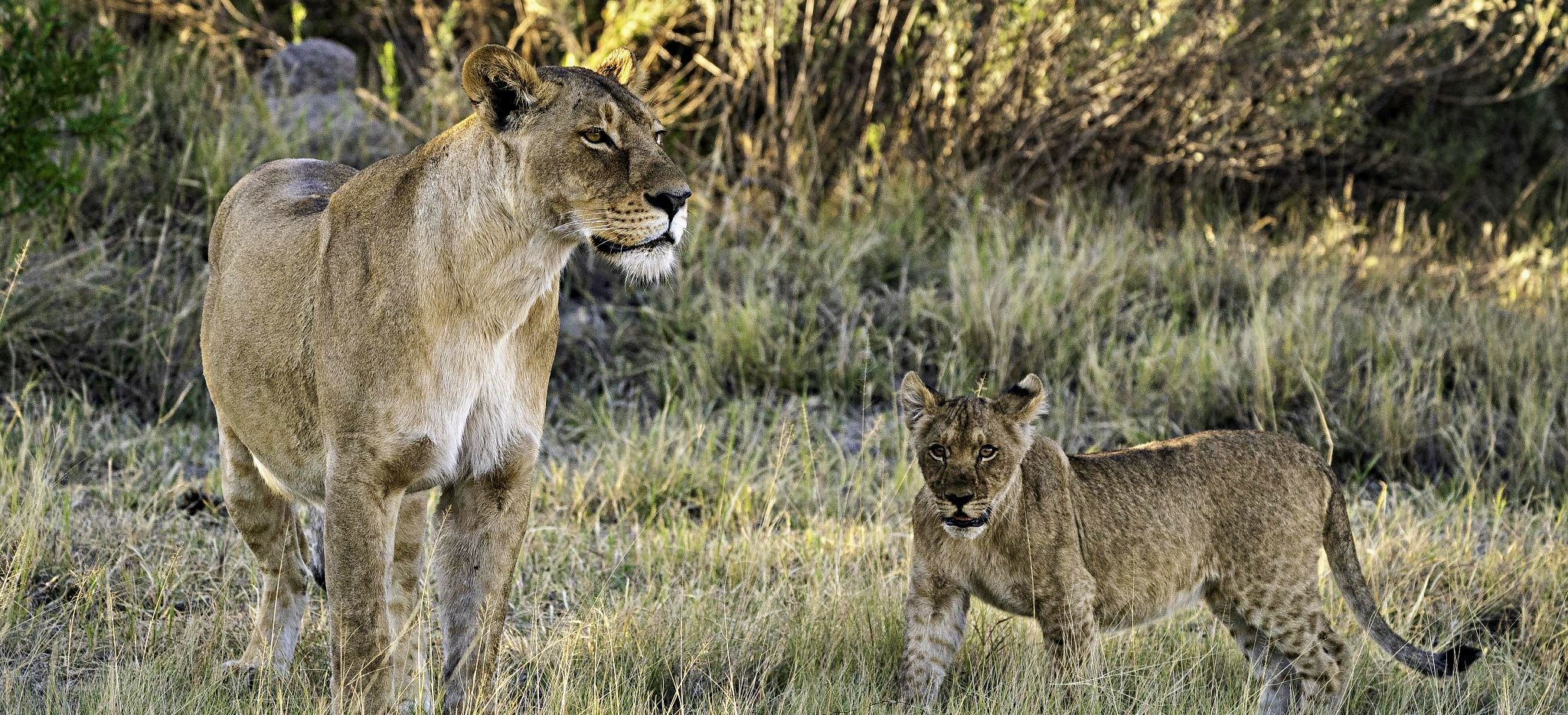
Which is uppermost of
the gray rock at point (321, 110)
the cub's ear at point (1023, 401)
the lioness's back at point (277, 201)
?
the lioness's back at point (277, 201)

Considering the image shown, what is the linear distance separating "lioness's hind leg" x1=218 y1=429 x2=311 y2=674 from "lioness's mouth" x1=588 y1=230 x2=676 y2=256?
1395 mm

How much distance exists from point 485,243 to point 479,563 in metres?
0.77

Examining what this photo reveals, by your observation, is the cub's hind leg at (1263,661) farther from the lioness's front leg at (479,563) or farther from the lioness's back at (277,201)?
the lioness's back at (277,201)

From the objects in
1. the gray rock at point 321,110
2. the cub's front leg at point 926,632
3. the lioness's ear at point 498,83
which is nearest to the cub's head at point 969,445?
the cub's front leg at point 926,632

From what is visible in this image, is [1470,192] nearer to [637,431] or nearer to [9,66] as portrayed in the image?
[637,431]

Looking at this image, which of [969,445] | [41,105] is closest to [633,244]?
[969,445]

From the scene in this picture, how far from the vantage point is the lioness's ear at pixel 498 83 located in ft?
11.3

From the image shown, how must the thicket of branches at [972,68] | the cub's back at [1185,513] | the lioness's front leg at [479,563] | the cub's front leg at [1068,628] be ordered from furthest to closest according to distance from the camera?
the thicket of branches at [972,68], the cub's back at [1185,513], the cub's front leg at [1068,628], the lioness's front leg at [479,563]

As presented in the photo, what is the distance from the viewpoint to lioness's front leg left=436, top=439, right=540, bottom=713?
376 centimetres

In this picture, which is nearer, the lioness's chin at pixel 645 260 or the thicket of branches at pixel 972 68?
the lioness's chin at pixel 645 260

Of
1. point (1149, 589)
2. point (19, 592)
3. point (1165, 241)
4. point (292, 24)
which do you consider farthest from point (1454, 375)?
point (292, 24)

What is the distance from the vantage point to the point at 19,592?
4406mm

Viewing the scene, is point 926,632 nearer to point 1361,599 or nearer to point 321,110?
point 1361,599

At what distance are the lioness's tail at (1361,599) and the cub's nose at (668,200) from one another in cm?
225
